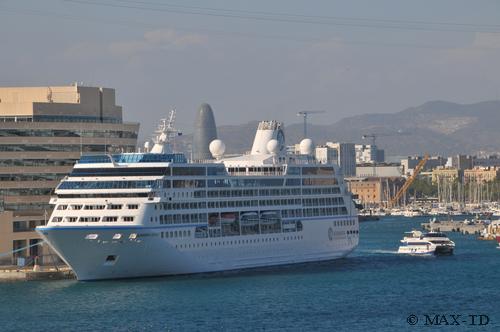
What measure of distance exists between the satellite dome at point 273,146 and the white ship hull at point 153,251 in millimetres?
7925

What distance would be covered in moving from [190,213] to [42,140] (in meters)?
19.2

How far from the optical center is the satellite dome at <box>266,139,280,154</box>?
316 ft

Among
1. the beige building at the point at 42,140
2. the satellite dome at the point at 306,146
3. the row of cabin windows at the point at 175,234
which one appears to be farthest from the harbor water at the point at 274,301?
the beige building at the point at 42,140

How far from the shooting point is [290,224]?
91.8 meters

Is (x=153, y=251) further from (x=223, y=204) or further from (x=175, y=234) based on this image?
(x=223, y=204)

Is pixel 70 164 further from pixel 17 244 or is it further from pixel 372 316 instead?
pixel 372 316

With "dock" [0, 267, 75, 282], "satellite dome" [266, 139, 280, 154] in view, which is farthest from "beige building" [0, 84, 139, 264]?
"satellite dome" [266, 139, 280, 154]

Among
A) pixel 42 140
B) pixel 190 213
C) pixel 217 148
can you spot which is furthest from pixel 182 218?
pixel 42 140

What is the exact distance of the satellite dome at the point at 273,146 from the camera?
96.2m

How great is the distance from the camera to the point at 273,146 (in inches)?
3797

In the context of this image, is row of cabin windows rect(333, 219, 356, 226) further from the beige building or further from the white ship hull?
the beige building

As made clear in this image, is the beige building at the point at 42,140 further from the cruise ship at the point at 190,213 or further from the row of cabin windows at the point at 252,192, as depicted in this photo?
the row of cabin windows at the point at 252,192

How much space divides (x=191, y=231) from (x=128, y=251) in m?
5.78

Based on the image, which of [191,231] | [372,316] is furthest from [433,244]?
[372,316]
